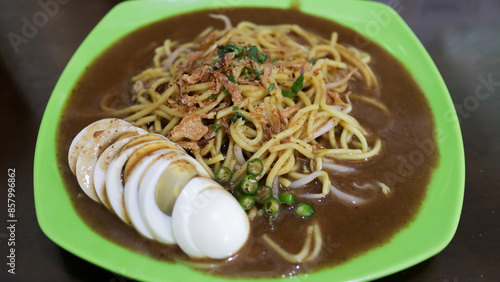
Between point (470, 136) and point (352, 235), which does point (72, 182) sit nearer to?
point (352, 235)

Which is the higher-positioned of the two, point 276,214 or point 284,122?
point 284,122

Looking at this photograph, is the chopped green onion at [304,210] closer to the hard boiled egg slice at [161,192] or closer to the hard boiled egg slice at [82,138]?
the hard boiled egg slice at [161,192]

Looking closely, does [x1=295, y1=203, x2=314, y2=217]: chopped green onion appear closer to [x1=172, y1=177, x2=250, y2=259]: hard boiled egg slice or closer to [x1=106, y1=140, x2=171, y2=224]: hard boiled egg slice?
[x1=172, y1=177, x2=250, y2=259]: hard boiled egg slice

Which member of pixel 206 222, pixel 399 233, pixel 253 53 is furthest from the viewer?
pixel 253 53

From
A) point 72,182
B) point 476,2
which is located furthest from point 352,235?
point 476,2

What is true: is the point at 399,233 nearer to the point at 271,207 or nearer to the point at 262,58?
the point at 271,207

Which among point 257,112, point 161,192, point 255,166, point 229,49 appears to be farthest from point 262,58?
point 161,192

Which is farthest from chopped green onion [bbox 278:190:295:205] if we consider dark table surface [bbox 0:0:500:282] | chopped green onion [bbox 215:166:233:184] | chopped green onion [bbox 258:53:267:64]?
chopped green onion [bbox 258:53:267:64]
